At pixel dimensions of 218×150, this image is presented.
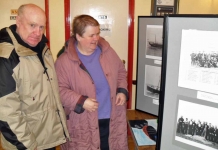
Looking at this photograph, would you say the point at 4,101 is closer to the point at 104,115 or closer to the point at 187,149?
the point at 104,115

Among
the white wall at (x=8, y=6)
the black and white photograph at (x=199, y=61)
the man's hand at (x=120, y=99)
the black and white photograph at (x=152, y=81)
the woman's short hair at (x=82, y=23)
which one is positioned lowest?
the man's hand at (x=120, y=99)

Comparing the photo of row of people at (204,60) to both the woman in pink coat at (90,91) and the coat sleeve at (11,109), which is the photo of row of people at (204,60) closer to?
the woman in pink coat at (90,91)

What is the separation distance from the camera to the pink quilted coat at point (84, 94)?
1437 millimetres

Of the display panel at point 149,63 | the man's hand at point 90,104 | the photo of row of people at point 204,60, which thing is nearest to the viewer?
the photo of row of people at point 204,60

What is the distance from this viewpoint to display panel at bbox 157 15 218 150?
0.84 meters

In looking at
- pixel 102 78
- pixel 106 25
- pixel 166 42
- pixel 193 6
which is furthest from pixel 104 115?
pixel 193 6

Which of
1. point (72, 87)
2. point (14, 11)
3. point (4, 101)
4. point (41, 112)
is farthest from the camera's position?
point (14, 11)

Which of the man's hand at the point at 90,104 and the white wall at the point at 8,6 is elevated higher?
the white wall at the point at 8,6

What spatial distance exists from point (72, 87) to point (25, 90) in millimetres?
328

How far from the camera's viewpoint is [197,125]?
0.94m

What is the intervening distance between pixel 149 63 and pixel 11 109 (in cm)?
101

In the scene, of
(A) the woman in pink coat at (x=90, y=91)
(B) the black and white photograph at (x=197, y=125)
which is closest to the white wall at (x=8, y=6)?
(A) the woman in pink coat at (x=90, y=91)

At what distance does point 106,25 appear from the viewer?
2922 millimetres

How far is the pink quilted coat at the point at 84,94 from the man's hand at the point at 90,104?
0.06 meters
